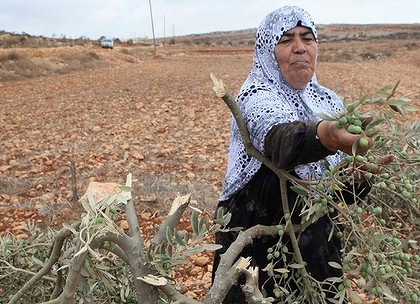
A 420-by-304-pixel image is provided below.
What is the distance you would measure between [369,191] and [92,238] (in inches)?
35.1

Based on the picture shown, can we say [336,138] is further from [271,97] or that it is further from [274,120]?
[271,97]

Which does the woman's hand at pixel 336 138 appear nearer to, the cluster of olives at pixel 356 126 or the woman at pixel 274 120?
the cluster of olives at pixel 356 126

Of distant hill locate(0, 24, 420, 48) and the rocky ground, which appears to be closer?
the rocky ground

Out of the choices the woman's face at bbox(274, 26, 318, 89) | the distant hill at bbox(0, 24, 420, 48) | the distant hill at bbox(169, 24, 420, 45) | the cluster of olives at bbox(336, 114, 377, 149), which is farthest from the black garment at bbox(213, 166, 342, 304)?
the distant hill at bbox(169, 24, 420, 45)

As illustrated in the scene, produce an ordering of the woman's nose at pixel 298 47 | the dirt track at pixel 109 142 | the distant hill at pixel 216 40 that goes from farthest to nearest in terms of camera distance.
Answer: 1. the distant hill at pixel 216 40
2. the dirt track at pixel 109 142
3. the woman's nose at pixel 298 47

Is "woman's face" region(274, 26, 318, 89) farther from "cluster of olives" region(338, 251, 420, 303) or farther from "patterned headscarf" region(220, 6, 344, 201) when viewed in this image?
"cluster of olives" region(338, 251, 420, 303)

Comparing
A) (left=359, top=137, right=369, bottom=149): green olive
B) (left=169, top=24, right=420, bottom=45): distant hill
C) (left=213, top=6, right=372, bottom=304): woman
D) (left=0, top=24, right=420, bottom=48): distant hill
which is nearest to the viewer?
(left=359, top=137, right=369, bottom=149): green olive

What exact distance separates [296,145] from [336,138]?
0.40 ft

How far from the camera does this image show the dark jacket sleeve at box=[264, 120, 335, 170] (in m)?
1.07

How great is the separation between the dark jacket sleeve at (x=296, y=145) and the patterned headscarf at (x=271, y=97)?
0.50ft

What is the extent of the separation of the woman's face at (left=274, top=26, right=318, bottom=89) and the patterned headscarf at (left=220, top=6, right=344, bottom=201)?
0.02 metres

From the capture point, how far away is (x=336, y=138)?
3.24ft

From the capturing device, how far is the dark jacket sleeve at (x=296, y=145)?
107cm

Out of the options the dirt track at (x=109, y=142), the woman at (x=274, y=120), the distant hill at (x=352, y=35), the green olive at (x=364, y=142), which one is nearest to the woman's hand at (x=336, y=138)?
the green olive at (x=364, y=142)
